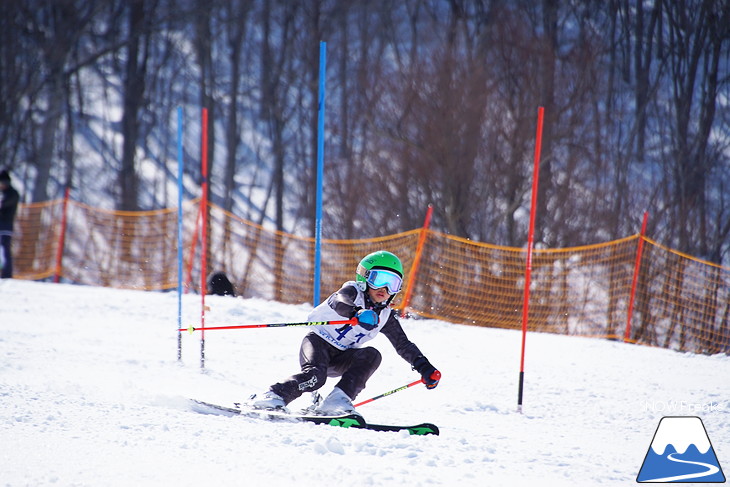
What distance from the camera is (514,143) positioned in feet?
48.4

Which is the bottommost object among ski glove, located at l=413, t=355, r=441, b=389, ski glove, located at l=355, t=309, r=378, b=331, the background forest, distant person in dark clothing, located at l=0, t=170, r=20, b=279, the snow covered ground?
the snow covered ground

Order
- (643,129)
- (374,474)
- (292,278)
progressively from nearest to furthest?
(374,474) → (292,278) → (643,129)

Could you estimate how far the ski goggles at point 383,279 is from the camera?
454 cm

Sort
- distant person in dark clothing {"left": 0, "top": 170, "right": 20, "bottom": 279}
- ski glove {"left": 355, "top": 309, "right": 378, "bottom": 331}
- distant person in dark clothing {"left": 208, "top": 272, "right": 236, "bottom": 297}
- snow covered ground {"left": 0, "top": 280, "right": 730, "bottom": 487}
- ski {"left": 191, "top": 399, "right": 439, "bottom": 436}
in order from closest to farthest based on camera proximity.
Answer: snow covered ground {"left": 0, "top": 280, "right": 730, "bottom": 487}, ski {"left": 191, "top": 399, "right": 439, "bottom": 436}, ski glove {"left": 355, "top": 309, "right": 378, "bottom": 331}, distant person in dark clothing {"left": 208, "top": 272, "right": 236, "bottom": 297}, distant person in dark clothing {"left": 0, "top": 170, "right": 20, "bottom": 279}

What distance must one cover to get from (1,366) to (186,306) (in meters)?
4.08

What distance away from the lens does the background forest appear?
15016 millimetres

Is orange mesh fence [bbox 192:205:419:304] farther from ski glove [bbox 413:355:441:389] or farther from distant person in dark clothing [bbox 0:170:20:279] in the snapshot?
ski glove [bbox 413:355:441:389]

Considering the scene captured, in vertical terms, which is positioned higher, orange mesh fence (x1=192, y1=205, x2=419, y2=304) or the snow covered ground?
orange mesh fence (x1=192, y1=205, x2=419, y2=304)

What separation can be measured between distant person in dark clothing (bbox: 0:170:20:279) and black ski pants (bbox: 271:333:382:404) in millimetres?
8675

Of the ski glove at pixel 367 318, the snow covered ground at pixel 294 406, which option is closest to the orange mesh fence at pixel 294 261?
the snow covered ground at pixel 294 406

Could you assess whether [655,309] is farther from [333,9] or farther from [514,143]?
[333,9]

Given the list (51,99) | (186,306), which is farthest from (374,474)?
(51,99)

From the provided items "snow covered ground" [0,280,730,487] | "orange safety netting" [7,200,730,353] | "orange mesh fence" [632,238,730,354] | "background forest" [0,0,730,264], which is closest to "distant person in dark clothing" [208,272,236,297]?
"orange safety netting" [7,200,730,353]

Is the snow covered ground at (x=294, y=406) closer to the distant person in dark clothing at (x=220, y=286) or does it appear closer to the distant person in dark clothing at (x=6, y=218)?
the distant person in dark clothing at (x=220, y=286)
